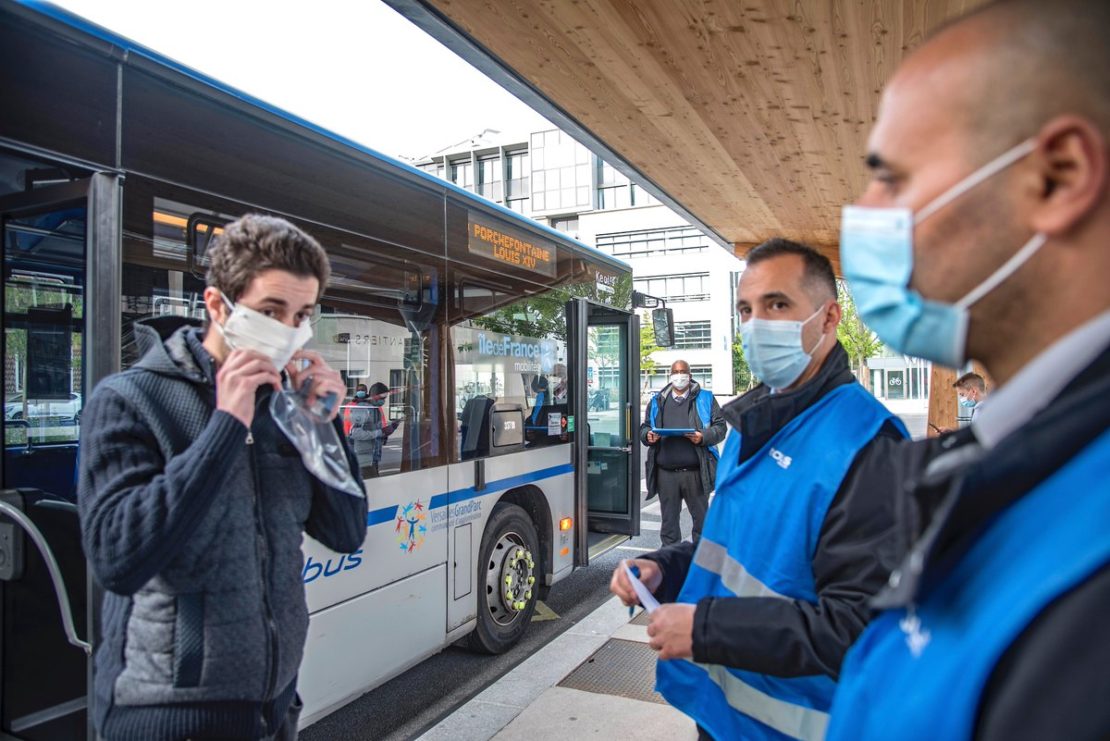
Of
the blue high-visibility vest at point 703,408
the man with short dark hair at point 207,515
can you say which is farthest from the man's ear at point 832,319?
the blue high-visibility vest at point 703,408

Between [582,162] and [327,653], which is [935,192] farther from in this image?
[582,162]

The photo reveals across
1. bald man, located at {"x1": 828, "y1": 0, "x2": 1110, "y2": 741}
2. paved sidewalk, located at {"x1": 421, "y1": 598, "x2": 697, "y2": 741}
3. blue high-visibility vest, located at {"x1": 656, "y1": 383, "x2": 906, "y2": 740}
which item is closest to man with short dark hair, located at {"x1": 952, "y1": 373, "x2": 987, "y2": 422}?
paved sidewalk, located at {"x1": 421, "y1": 598, "x2": 697, "y2": 741}

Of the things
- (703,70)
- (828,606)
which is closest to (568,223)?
(703,70)

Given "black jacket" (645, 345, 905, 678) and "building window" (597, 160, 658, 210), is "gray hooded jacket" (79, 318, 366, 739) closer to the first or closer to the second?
"black jacket" (645, 345, 905, 678)

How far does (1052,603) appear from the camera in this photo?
59cm

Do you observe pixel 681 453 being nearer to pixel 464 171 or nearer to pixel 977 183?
pixel 977 183

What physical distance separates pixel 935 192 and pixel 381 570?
11.8 feet

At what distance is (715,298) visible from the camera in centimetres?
4675

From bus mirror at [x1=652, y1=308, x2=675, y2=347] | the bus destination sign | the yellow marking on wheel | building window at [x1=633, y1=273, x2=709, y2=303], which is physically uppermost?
building window at [x1=633, y1=273, x2=709, y2=303]

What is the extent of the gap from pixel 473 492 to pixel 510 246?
1.81 meters

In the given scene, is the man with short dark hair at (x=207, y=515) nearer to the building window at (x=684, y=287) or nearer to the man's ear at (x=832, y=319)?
the man's ear at (x=832, y=319)

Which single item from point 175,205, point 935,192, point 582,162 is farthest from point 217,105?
point 582,162

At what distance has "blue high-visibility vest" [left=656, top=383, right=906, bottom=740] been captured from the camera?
1723 mm

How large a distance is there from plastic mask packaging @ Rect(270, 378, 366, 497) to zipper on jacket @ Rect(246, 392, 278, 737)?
0.42ft
